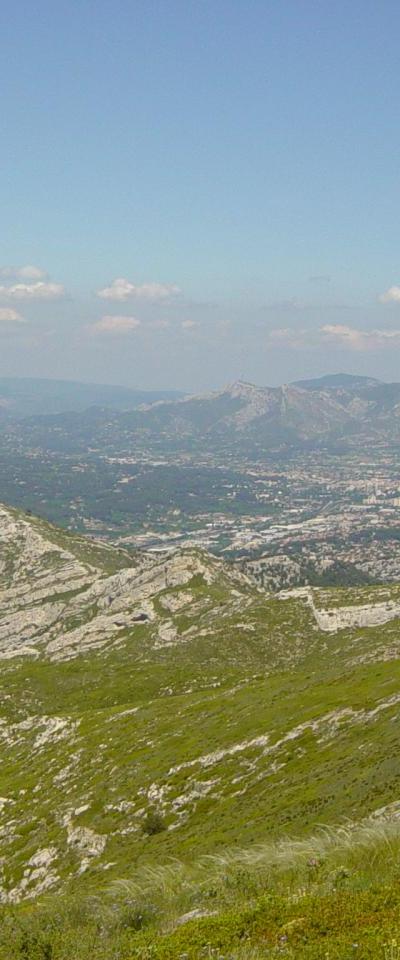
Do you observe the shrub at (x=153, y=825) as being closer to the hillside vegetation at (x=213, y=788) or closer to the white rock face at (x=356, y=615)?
the hillside vegetation at (x=213, y=788)

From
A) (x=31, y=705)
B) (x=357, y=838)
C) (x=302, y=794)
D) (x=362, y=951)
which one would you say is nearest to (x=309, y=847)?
(x=357, y=838)

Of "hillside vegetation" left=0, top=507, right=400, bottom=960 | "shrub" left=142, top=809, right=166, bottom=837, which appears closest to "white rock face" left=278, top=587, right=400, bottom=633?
"hillside vegetation" left=0, top=507, right=400, bottom=960

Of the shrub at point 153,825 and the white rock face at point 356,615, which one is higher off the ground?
the shrub at point 153,825

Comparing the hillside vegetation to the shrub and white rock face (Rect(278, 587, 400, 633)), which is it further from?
white rock face (Rect(278, 587, 400, 633))

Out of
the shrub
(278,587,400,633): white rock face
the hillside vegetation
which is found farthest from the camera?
(278,587,400,633): white rock face

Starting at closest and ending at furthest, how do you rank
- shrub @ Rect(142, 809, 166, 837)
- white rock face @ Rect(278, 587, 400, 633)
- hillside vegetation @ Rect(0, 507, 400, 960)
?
1. hillside vegetation @ Rect(0, 507, 400, 960)
2. shrub @ Rect(142, 809, 166, 837)
3. white rock face @ Rect(278, 587, 400, 633)

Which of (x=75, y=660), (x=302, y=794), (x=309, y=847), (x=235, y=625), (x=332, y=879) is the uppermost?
(x=332, y=879)

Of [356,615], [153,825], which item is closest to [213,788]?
[153,825]

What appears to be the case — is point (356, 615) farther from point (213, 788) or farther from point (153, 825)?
point (153, 825)

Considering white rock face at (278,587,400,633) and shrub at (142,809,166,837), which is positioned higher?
shrub at (142,809,166,837)

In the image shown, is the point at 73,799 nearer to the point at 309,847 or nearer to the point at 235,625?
the point at 309,847

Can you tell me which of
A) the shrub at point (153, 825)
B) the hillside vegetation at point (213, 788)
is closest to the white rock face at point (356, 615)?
the hillside vegetation at point (213, 788)
